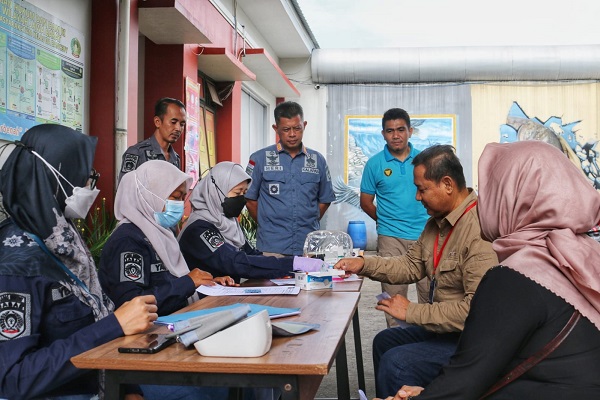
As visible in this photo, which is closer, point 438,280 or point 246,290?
point 438,280

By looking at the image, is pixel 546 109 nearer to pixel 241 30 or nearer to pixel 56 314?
pixel 241 30

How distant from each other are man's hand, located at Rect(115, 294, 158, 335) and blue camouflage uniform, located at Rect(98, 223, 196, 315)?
0.53m

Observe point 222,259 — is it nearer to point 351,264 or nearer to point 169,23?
point 351,264

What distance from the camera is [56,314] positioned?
5.86 feet

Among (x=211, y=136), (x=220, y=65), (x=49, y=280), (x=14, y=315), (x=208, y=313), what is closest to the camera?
(x=14, y=315)

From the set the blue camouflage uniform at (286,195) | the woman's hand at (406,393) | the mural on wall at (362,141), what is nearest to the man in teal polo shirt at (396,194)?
the blue camouflage uniform at (286,195)

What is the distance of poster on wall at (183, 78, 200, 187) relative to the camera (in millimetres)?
6297

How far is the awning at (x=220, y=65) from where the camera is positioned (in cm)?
667

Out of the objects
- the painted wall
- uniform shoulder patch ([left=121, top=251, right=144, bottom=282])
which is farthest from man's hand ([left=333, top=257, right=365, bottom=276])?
the painted wall

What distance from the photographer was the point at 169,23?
550 cm

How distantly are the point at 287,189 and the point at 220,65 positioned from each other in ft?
10.1

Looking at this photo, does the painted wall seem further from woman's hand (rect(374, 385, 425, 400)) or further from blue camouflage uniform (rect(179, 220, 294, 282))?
woman's hand (rect(374, 385, 425, 400))

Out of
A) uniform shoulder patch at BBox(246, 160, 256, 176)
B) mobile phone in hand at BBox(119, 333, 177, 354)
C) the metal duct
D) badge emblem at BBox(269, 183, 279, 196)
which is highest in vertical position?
the metal duct

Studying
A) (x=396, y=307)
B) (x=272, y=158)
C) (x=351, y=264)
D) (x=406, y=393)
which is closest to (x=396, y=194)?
(x=272, y=158)
